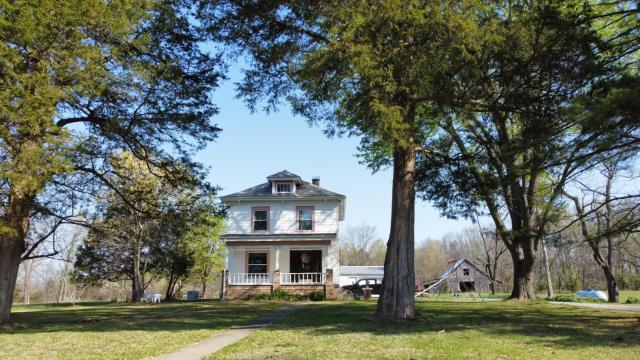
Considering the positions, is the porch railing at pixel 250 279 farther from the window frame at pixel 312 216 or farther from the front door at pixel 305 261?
the window frame at pixel 312 216

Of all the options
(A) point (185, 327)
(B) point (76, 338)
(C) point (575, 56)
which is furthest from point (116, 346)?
(C) point (575, 56)

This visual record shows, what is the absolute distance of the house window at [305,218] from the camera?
31.6m

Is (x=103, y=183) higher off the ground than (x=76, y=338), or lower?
higher

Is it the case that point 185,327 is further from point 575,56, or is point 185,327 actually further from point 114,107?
point 575,56

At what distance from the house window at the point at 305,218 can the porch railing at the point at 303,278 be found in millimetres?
3086

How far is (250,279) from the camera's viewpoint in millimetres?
30219

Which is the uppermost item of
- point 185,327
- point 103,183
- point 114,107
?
point 114,107

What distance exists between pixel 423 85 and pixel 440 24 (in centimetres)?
150

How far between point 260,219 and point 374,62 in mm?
23024

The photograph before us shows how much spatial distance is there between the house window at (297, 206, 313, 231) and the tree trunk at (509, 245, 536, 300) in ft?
44.1

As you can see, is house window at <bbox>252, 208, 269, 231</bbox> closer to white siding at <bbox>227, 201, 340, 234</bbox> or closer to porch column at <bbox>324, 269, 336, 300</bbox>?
white siding at <bbox>227, 201, 340, 234</bbox>

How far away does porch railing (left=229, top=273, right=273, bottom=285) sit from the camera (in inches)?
1167

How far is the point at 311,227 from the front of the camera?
3147 cm

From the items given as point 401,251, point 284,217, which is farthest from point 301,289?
point 401,251
